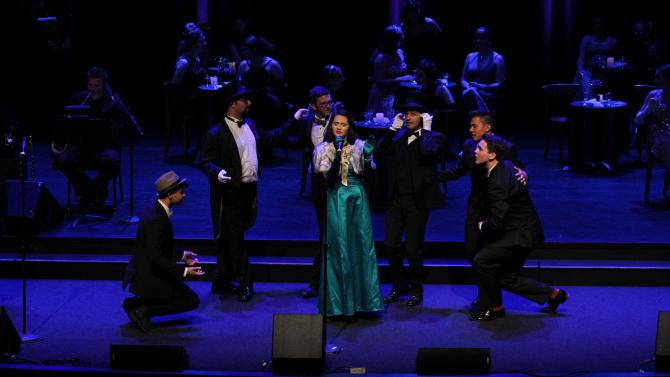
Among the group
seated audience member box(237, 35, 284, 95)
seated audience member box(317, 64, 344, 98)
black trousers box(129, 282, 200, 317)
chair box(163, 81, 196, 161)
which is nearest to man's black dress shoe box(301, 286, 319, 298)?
black trousers box(129, 282, 200, 317)

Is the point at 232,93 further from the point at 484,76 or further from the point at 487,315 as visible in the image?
the point at 484,76

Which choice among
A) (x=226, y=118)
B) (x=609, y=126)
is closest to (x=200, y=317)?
(x=226, y=118)

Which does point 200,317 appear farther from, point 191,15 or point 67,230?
point 191,15

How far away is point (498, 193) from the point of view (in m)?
7.62

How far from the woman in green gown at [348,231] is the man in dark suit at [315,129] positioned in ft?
0.95

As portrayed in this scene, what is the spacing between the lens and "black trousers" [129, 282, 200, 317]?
7.74 meters

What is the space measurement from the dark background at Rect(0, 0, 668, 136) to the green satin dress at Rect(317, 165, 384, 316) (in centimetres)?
663

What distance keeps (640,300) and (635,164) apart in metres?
3.90

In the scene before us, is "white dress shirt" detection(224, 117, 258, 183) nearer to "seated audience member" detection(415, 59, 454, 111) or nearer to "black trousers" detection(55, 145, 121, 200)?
"black trousers" detection(55, 145, 121, 200)

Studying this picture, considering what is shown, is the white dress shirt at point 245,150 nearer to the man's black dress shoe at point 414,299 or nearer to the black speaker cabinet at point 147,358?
the man's black dress shoe at point 414,299

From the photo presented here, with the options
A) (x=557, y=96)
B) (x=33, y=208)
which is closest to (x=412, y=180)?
(x=33, y=208)

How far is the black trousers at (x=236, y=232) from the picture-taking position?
8.33m

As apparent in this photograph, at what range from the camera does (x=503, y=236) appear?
25.6 ft

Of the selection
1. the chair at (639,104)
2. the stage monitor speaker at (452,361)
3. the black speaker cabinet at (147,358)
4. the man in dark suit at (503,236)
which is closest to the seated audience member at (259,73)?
the chair at (639,104)
